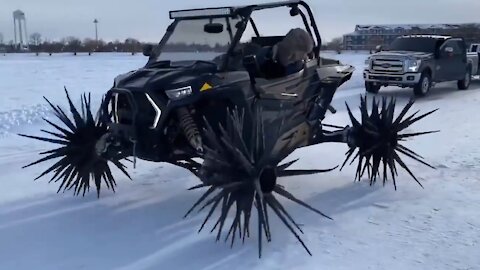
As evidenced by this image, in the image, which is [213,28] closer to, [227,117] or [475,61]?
[227,117]

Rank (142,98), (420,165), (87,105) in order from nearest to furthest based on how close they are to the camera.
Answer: (142,98), (87,105), (420,165)

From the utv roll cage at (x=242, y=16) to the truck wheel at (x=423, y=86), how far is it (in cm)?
1115

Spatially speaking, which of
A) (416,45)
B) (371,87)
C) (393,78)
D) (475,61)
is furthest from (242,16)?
(475,61)

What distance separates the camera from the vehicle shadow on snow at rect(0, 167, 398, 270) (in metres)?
4.44

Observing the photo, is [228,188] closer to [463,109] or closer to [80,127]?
[80,127]

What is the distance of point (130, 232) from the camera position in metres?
5.09

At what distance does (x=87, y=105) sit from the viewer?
6055 mm

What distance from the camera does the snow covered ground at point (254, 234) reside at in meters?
4.44

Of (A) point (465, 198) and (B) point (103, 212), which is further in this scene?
(A) point (465, 198)

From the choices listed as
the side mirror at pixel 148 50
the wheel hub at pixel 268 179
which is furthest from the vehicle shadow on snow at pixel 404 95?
the wheel hub at pixel 268 179

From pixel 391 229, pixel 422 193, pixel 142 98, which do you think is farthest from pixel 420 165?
pixel 142 98

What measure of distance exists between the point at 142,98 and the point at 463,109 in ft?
35.7

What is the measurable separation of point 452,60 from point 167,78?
15.9 m

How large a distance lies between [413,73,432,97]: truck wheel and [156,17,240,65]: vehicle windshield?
12207 millimetres
